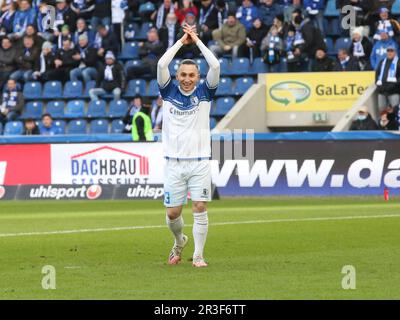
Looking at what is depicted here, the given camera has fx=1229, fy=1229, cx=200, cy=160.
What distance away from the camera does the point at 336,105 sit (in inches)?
1347

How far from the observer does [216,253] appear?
15.9 m

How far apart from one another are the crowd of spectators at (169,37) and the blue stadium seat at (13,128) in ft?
1.55

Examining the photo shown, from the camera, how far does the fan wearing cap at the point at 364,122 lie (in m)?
31.3

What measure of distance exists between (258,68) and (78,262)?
2167 centimetres

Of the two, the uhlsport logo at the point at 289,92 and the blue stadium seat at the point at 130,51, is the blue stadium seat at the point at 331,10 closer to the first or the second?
the uhlsport logo at the point at 289,92

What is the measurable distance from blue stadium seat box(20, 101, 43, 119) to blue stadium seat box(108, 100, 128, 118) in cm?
247

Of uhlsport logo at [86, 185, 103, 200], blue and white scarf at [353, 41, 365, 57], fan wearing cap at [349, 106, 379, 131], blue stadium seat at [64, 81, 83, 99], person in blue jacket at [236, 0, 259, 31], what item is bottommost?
uhlsport logo at [86, 185, 103, 200]

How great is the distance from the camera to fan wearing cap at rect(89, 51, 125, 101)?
36688mm

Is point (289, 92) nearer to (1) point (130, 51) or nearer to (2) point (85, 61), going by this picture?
(1) point (130, 51)

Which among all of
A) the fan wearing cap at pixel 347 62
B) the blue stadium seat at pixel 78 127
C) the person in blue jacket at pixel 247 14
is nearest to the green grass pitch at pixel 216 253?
the fan wearing cap at pixel 347 62

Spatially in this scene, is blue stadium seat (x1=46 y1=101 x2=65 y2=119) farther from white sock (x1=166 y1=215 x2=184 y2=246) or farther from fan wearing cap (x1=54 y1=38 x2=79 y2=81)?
white sock (x1=166 y1=215 x2=184 y2=246)

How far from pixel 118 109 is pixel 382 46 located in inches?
320

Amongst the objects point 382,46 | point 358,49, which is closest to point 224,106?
point 358,49

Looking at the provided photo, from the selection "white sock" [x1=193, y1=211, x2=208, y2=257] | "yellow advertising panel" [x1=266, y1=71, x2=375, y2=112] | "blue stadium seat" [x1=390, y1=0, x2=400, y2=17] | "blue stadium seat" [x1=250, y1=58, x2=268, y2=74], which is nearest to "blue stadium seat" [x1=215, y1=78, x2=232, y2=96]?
"blue stadium seat" [x1=250, y1=58, x2=268, y2=74]
